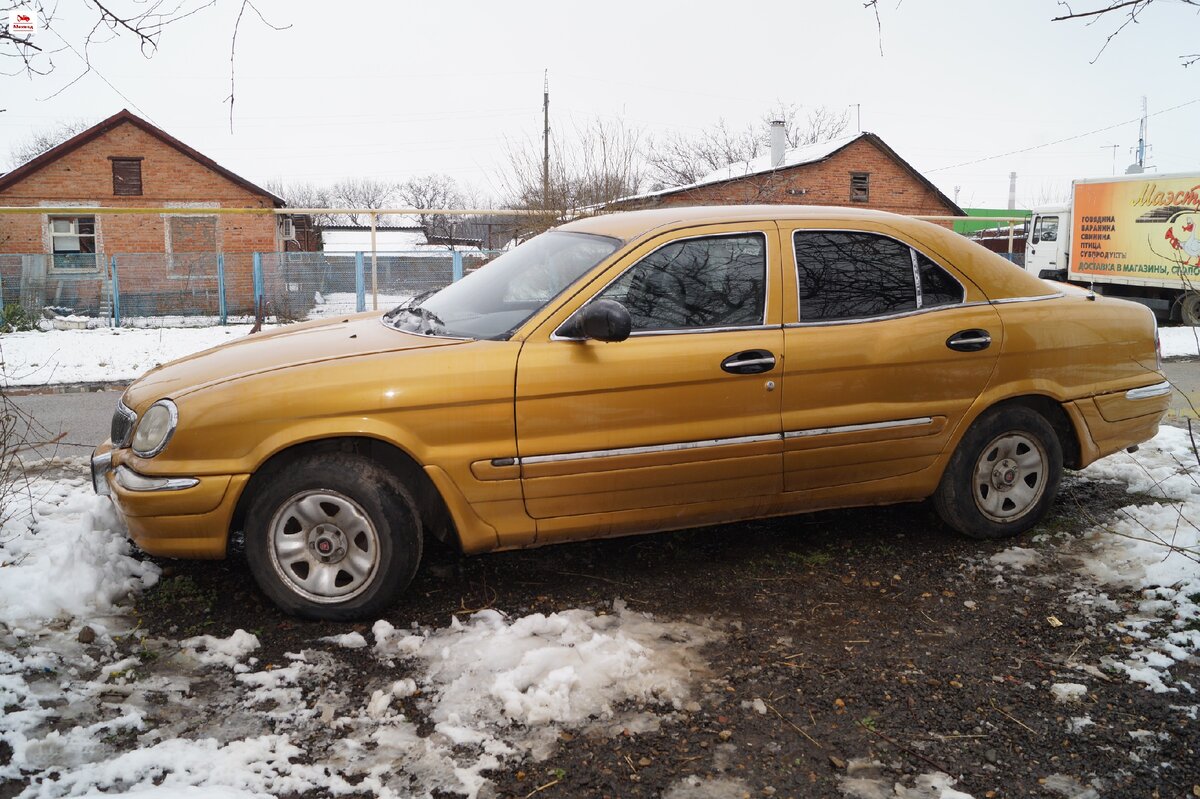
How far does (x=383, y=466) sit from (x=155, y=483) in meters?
0.88

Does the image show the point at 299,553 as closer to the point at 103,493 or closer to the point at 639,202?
the point at 103,493

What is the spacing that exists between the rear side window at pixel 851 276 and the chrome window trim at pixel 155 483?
2.71 m

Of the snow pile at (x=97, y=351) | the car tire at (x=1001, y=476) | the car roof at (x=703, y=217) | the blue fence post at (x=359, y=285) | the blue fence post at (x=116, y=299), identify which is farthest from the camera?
the blue fence post at (x=116, y=299)

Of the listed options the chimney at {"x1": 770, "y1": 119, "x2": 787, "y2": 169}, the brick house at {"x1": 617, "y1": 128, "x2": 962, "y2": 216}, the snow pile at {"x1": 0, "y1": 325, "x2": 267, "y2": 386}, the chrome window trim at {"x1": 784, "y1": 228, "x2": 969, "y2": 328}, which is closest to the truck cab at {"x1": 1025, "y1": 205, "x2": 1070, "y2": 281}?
the brick house at {"x1": 617, "y1": 128, "x2": 962, "y2": 216}

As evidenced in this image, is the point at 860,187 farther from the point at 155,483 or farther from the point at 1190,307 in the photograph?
the point at 155,483

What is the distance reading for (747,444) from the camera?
13.3ft

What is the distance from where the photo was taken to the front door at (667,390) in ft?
12.6

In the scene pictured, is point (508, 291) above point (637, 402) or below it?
above

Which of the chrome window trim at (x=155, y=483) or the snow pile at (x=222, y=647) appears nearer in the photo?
the snow pile at (x=222, y=647)

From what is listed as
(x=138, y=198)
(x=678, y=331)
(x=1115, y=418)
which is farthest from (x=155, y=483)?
(x=138, y=198)

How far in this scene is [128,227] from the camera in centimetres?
2606

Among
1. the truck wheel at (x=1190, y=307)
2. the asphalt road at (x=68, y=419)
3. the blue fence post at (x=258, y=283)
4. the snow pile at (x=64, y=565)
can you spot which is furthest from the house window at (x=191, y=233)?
the truck wheel at (x=1190, y=307)

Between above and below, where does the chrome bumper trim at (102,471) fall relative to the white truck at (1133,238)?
below

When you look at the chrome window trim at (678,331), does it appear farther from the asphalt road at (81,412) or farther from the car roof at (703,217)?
the asphalt road at (81,412)
